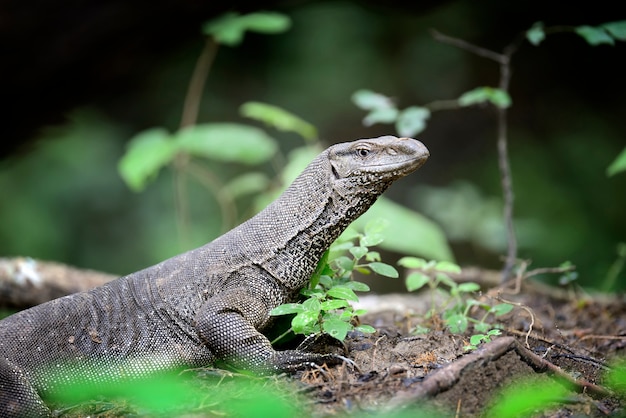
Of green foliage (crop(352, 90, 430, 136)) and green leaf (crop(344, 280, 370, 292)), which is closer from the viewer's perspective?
green leaf (crop(344, 280, 370, 292))

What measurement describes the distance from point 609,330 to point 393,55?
8.39 metres

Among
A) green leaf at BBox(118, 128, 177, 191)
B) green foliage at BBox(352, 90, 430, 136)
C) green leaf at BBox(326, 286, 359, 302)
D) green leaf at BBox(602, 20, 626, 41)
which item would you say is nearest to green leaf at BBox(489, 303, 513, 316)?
green leaf at BBox(326, 286, 359, 302)

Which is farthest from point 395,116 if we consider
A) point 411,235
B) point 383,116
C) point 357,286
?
point 357,286

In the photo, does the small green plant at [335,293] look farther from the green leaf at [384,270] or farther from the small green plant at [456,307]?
the small green plant at [456,307]

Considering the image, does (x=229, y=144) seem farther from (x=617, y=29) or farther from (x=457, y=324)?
(x=617, y=29)

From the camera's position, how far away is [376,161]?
4.50 m

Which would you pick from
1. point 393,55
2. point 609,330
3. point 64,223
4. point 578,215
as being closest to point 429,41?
point 393,55

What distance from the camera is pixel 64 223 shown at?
11.7 m

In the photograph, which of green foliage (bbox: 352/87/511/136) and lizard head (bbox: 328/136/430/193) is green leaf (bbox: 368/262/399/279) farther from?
green foliage (bbox: 352/87/511/136)

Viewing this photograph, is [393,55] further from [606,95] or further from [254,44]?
[606,95]

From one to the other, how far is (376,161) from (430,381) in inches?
64.6

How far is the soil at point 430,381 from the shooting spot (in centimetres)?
335

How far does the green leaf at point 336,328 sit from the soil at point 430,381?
205 mm

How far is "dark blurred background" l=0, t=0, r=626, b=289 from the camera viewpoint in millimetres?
11148
